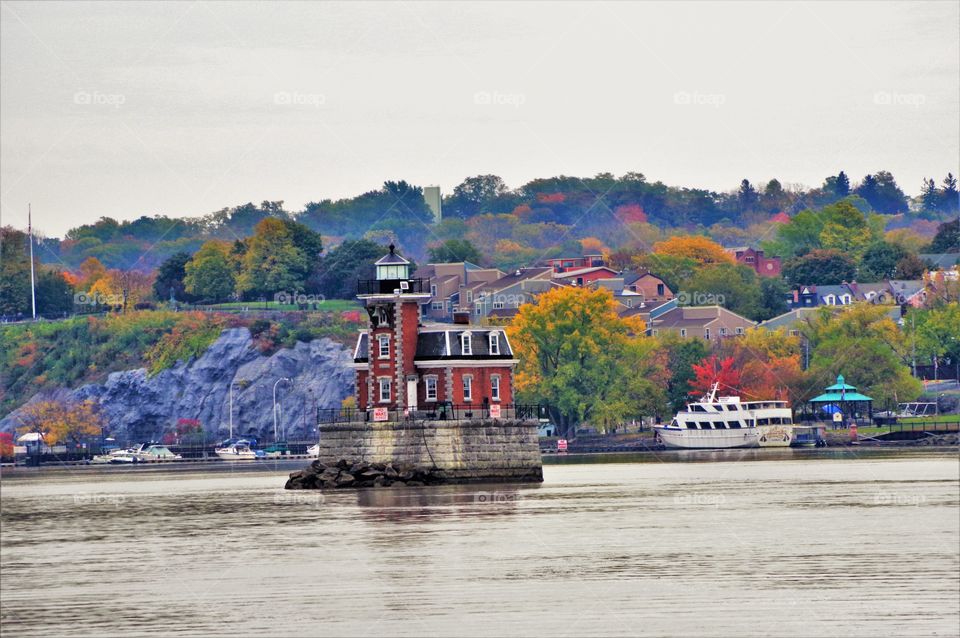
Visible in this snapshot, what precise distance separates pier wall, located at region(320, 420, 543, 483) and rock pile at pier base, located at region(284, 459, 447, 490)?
0.40m

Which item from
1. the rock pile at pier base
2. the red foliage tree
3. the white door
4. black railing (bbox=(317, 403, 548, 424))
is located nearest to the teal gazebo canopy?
the red foliage tree

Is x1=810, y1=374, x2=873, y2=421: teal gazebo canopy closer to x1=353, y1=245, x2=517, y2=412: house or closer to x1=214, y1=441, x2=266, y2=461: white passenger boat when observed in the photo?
x1=214, y1=441, x2=266, y2=461: white passenger boat

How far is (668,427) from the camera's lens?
527 ft

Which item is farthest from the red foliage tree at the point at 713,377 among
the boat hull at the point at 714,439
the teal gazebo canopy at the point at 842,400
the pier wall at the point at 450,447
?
the pier wall at the point at 450,447

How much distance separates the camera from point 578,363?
168375 mm

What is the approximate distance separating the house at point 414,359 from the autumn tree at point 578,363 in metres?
64.2

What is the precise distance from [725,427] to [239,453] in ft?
154

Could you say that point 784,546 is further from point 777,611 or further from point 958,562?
point 777,611

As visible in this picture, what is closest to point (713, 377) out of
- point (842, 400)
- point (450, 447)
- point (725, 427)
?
point (842, 400)

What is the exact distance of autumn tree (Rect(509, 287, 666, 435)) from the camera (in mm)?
166875

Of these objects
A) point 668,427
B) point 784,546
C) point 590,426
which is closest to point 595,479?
point 784,546

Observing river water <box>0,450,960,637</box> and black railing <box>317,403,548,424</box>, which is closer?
river water <box>0,450,960,637</box>

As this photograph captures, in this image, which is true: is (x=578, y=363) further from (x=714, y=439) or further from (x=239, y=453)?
(x=239, y=453)

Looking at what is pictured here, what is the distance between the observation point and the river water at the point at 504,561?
4756cm
